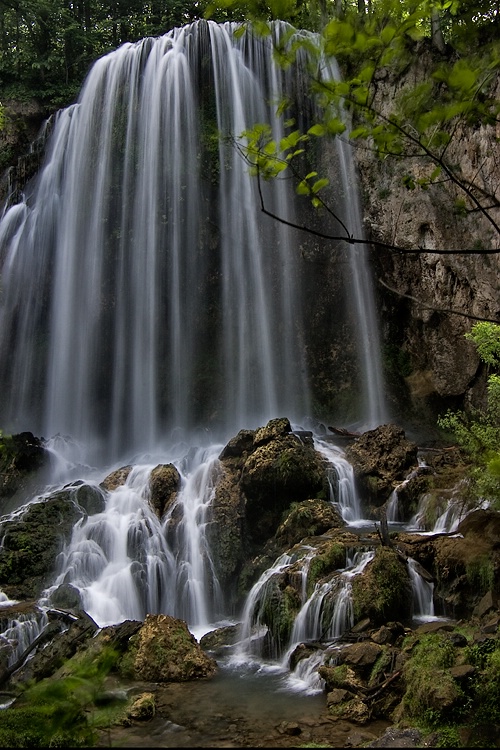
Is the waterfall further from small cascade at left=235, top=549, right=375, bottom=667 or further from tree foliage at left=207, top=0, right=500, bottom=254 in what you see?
tree foliage at left=207, top=0, right=500, bottom=254

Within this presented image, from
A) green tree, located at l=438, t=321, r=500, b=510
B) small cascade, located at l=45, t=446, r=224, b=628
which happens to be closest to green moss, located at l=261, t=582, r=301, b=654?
small cascade, located at l=45, t=446, r=224, b=628

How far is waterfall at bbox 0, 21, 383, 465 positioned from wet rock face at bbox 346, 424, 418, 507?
209 inches

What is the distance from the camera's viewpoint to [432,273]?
15.9 m

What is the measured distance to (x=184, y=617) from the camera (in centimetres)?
1056

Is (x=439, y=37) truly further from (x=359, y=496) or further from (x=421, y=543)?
(x=421, y=543)

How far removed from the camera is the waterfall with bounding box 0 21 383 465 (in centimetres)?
1930

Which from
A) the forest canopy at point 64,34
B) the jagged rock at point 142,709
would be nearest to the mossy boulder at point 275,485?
the jagged rock at point 142,709

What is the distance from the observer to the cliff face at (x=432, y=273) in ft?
47.9

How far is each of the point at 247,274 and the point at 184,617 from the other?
11.9 m

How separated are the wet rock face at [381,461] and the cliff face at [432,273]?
2.97 meters

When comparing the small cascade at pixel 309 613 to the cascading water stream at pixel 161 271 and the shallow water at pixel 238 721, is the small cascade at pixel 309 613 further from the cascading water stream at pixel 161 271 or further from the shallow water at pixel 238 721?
the cascading water stream at pixel 161 271

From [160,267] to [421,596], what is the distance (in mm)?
14451

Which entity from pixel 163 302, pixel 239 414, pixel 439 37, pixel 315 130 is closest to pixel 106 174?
pixel 163 302

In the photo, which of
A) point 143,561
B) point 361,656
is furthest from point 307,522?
point 361,656
